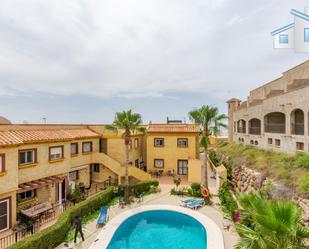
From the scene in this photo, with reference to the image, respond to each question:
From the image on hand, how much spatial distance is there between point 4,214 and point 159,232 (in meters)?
11.5

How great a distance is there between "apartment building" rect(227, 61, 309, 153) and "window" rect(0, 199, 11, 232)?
27.9 m

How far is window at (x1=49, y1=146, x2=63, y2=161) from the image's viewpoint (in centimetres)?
1927

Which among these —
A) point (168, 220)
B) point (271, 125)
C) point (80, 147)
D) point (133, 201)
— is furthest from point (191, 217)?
point (271, 125)

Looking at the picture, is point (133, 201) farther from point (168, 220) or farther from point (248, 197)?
point (248, 197)

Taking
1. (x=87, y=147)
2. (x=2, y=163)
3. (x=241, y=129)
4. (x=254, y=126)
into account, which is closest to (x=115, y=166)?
(x=87, y=147)

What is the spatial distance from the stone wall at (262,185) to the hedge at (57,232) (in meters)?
13.7

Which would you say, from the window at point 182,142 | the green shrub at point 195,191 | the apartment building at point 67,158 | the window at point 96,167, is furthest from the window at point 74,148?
the green shrub at point 195,191

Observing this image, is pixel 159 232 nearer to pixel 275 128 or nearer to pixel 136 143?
pixel 136 143

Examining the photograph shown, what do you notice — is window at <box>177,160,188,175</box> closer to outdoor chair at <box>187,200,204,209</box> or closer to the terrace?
the terrace

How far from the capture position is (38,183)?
56.5 feet

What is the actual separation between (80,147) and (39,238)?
1383 centimetres

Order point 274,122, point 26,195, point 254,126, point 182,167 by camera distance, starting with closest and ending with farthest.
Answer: point 26,195 < point 182,167 < point 274,122 < point 254,126

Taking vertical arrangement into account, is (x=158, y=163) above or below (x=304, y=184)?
below

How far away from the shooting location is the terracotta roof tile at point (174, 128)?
30.1m
